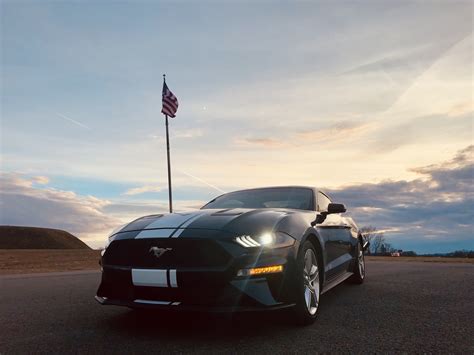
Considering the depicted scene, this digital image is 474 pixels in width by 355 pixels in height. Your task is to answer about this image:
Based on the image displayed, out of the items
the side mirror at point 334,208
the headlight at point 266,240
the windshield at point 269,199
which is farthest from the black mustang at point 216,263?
the windshield at point 269,199

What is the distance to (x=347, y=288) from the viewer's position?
6562 mm

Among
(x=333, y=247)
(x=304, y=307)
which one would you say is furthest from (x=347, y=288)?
(x=304, y=307)

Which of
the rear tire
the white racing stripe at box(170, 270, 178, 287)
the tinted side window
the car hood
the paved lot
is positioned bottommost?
the paved lot

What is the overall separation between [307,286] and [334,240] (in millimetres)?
1412

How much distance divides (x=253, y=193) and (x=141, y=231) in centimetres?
211

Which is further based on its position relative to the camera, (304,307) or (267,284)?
(304,307)

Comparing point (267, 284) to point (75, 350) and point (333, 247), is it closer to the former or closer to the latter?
point (75, 350)

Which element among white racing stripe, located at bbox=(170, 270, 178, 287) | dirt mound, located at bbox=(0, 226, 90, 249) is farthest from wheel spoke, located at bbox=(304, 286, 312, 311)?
dirt mound, located at bbox=(0, 226, 90, 249)

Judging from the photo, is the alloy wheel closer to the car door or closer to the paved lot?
the paved lot

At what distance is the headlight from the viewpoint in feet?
11.8

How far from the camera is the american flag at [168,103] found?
886 inches

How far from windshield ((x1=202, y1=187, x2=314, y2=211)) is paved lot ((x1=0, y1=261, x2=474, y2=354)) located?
122 centimetres

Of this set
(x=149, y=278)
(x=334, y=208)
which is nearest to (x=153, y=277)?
(x=149, y=278)

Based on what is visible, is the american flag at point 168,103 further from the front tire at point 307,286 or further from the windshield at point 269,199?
the front tire at point 307,286
